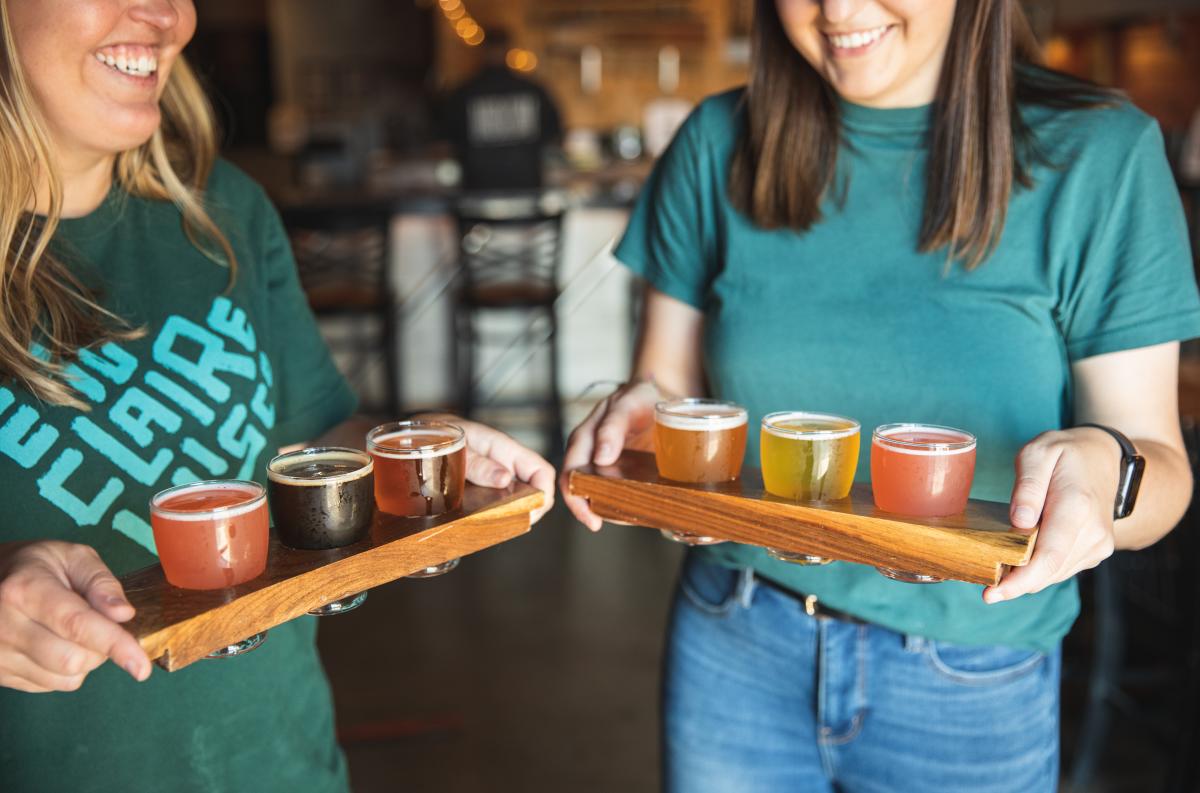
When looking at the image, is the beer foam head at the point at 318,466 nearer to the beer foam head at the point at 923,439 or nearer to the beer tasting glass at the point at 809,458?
the beer tasting glass at the point at 809,458

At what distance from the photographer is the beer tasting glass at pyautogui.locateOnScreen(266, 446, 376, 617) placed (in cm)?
123

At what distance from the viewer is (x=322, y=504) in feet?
4.03

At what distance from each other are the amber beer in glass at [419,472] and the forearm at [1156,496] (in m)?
0.80

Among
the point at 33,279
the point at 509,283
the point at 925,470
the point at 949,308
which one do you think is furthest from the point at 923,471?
the point at 509,283

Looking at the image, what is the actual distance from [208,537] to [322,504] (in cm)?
14

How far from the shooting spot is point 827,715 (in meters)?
1.43

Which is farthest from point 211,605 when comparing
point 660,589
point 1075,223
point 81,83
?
point 660,589

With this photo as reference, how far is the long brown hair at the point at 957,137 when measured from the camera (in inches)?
56.2

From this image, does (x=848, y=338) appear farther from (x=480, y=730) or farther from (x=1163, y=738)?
(x=480, y=730)

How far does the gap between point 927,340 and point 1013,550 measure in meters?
0.38

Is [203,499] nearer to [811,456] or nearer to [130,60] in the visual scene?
[130,60]

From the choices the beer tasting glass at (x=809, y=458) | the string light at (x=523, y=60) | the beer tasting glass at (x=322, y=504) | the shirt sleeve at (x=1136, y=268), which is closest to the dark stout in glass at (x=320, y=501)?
the beer tasting glass at (x=322, y=504)

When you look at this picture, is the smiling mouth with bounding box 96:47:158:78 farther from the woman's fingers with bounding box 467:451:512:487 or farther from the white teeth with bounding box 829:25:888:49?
the white teeth with bounding box 829:25:888:49

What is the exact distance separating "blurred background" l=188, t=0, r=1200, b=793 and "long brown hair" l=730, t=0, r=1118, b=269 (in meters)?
0.18
